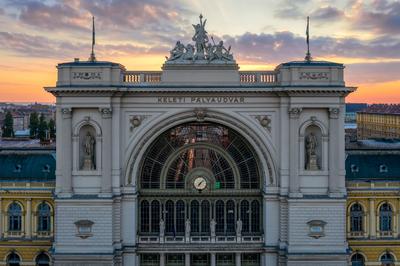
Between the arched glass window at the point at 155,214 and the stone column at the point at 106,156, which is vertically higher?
the stone column at the point at 106,156

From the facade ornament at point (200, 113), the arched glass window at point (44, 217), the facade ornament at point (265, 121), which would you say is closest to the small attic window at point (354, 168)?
the facade ornament at point (265, 121)

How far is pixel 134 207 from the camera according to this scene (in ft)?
160

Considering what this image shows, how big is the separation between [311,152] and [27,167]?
75.4 ft

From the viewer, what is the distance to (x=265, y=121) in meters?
48.4

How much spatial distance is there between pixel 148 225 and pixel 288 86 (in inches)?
597

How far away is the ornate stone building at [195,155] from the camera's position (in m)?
47.5

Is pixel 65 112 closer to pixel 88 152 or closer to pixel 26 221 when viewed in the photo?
pixel 88 152

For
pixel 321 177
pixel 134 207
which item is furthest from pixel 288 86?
pixel 134 207

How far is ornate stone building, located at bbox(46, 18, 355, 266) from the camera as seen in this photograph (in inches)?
1871

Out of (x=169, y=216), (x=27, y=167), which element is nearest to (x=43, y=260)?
(x=27, y=167)

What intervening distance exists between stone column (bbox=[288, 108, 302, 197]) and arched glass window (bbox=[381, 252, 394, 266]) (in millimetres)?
9255

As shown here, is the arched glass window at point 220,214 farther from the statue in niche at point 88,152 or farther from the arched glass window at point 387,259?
the arched glass window at point 387,259

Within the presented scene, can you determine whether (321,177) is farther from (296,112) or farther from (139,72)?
(139,72)

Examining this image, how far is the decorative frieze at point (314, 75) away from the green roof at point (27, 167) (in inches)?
843
